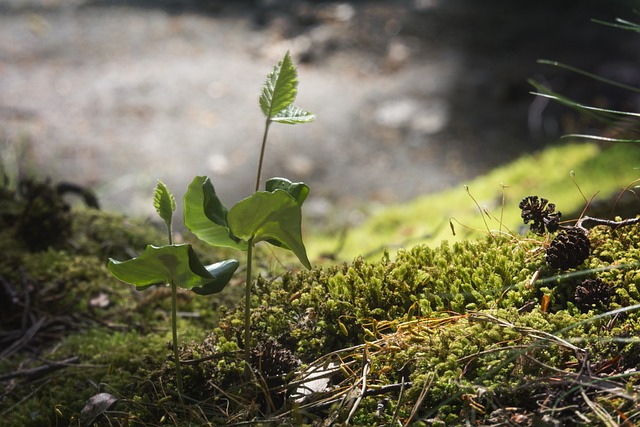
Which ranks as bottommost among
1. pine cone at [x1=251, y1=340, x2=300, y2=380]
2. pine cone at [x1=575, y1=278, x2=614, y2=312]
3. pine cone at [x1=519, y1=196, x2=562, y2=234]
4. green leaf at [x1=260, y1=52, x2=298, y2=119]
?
pine cone at [x1=251, y1=340, x2=300, y2=380]

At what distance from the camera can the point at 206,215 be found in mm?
1238

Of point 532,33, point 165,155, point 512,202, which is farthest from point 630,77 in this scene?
point 165,155

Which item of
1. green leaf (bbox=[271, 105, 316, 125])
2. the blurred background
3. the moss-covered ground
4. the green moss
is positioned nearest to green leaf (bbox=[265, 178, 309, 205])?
green leaf (bbox=[271, 105, 316, 125])

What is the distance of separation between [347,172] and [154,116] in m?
1.89

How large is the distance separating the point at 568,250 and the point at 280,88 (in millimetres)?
702

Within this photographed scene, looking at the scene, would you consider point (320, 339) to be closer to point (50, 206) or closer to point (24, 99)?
point (50, 206)

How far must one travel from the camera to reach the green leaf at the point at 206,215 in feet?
4.07

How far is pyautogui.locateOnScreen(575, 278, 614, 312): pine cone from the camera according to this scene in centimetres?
135

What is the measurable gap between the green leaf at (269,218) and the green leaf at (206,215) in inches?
1.9

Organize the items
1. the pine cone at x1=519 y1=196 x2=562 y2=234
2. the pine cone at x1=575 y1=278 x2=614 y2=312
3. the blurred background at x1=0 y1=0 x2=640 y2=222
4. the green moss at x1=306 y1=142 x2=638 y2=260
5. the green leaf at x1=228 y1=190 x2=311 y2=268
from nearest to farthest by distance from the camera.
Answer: the green leaf at x1=228 y1=190 x2=311 y2=268 → the pine cone at x1=575 y1=278 x2=614 y2=312 → the pine cone at x1=519 y1=196 x2=562 y2=234 → the green moss at x1=306 y1=142 x2=638 y2=260 → the blurred background at x1=0 y1=0 x2=640 y2=222

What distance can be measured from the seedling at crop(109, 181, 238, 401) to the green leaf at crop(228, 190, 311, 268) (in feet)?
0.29

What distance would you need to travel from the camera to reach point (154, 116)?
19.9 feet

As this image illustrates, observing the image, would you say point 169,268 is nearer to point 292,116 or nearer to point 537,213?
point 292,116

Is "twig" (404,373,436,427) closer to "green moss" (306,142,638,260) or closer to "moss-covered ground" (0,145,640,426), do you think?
"moss-covered ground" (0,145,640,426)
